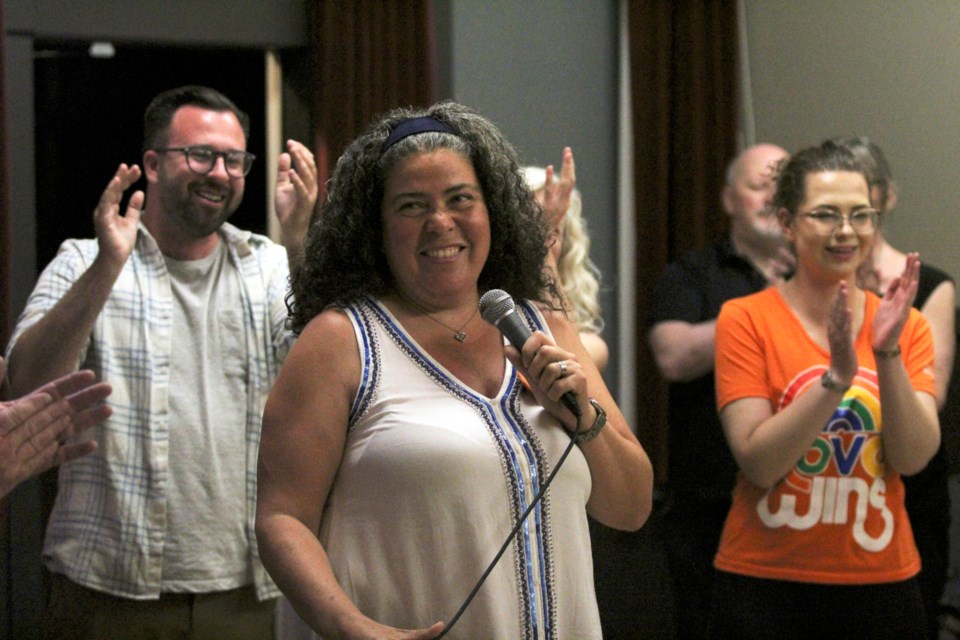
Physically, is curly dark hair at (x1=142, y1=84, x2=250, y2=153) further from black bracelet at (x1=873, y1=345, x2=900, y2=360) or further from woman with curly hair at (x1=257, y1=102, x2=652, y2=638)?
black bracelet at (x1=873, y1=345, x2=900, y2=360)

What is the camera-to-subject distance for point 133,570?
2328 millimetres

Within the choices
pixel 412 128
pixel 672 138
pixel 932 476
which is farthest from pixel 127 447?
pixel 672 138

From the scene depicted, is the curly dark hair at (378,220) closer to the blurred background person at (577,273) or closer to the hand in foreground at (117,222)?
the hand in foreground at (117,222)

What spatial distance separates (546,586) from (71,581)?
119cm

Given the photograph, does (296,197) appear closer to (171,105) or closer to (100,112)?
(171,105)

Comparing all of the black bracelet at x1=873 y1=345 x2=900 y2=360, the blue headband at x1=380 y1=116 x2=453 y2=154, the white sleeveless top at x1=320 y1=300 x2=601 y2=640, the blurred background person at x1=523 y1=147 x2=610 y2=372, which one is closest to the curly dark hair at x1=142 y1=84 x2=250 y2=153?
the blurred background person at x1=523 y1=147 x2=610 y2=372

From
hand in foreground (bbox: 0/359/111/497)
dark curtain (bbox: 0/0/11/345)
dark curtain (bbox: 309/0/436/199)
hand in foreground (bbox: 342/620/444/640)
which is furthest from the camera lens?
dark curtain (bbox: 309/0/436/199)

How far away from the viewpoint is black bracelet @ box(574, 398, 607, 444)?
1.64 meters

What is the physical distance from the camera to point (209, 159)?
2504mm

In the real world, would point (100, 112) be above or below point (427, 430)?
above

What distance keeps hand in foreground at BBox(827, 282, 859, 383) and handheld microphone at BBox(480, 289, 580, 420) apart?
2.72 feet

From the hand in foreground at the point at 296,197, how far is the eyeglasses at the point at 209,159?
113 millimetres

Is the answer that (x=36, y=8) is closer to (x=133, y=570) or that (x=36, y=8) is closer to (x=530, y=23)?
(x=530, y=23)

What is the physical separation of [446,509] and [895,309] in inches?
44.9
